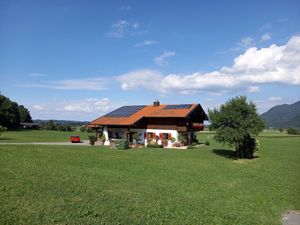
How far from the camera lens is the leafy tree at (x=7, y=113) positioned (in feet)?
297

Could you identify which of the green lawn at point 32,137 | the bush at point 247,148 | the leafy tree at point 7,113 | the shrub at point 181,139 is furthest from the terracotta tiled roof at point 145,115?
the leafy tree at point 7,113

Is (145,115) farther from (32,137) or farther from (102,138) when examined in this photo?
(32,137)

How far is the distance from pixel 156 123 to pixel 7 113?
65.5 meters

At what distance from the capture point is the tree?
30.9 meters

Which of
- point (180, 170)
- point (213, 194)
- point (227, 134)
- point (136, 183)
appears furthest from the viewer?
point (227, 134)

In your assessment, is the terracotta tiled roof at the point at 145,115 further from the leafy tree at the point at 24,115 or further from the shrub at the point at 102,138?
the leafy tree at the point at 24,115

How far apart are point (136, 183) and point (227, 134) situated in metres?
17.8

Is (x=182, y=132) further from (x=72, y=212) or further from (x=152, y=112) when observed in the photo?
(x=72, y=212)

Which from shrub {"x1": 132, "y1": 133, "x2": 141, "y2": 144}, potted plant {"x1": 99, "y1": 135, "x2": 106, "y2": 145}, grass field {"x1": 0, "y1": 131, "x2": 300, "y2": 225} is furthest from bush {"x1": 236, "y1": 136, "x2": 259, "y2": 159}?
potted plant {"x1": 99, "y1": 135, "x2": 106, "y2": 145}

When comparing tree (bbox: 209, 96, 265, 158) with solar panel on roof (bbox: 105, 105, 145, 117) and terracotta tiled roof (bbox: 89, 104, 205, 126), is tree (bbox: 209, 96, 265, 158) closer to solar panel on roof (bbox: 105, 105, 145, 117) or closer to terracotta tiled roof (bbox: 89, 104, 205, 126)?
terracotta tiled roof (bbox: 89, 104, 205, 126)

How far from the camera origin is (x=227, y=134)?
1225 inches

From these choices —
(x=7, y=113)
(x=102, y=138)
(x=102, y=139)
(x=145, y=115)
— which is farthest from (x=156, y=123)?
(x=7, y=113)

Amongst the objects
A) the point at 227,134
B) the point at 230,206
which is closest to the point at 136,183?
the point at 230,206

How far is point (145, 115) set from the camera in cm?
4488
